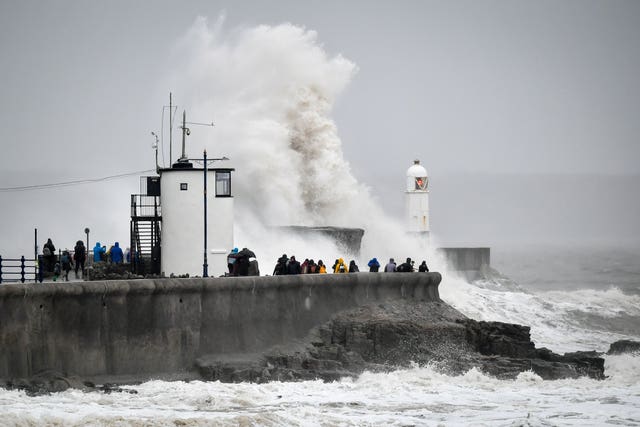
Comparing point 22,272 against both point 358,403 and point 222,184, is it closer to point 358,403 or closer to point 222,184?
point 222,184

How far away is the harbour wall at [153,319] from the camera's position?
736 inches

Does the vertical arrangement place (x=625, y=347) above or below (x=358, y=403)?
above

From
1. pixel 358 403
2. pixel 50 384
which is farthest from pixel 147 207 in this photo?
pixel 358 403

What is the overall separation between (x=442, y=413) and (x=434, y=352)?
134 inches

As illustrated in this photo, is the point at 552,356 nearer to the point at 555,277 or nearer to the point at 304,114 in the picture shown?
the point at 304,114

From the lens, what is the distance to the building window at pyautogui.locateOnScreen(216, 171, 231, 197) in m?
24.1

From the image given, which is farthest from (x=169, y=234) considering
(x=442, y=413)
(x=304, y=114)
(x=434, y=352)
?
(x=304, y=114)

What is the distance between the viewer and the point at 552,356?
73.8 feet

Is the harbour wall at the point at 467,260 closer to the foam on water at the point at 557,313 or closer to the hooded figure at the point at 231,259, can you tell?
the foam on water at the point at 557,313

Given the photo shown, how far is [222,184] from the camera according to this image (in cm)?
2420

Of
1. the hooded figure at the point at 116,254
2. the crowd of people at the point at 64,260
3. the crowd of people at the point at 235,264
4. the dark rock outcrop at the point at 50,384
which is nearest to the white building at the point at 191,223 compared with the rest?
the crowd of people at the point at 235,264

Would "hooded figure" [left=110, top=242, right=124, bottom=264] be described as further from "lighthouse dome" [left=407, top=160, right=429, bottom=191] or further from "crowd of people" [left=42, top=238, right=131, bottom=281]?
"lighthouse dome" [left=407, top=160, right=429, bottom=191]

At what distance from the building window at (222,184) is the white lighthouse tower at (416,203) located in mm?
17671

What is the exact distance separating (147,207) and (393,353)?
6.64 metres
